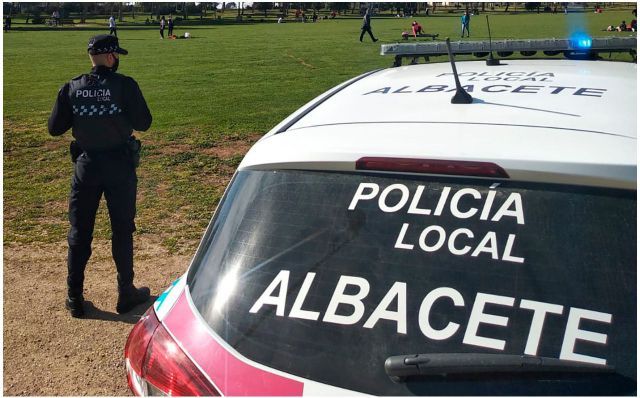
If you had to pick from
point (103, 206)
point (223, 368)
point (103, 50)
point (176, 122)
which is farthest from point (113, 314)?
point (176, 122)

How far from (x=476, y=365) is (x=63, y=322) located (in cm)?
365

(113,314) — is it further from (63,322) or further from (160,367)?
(160,367)

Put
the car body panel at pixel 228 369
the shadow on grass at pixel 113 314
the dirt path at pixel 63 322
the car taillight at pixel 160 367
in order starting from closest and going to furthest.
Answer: the car body panel at pixel 228 369, the car taillight at pixel 160 367, the dirt path at pixel 63 322, the shadow on grass at pixel 113 314

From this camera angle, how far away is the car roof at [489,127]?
5.59 feet

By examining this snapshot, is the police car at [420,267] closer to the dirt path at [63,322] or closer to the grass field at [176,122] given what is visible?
the dirt path at [63,322]

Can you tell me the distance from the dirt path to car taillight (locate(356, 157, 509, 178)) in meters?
2.51

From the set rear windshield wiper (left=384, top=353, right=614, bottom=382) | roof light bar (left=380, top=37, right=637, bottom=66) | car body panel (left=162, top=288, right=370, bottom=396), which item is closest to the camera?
rear windshield wiper (left=384, top=353, right=614, bottom=382)

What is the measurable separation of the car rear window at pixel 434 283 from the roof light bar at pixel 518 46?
2.00 metres

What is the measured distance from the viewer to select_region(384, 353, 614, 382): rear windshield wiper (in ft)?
4.93

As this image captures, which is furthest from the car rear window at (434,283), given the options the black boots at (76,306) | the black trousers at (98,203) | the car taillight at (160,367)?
the black boots at (76,306)

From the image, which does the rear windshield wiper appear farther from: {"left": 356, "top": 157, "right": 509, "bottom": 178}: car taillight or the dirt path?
the dirt path

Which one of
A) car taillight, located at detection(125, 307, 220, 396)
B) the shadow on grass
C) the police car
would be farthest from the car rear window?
the shadow on grass

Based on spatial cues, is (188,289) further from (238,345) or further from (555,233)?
(555,233)

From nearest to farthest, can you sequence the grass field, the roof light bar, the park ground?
the roof light bar < the park ground < the grass field
